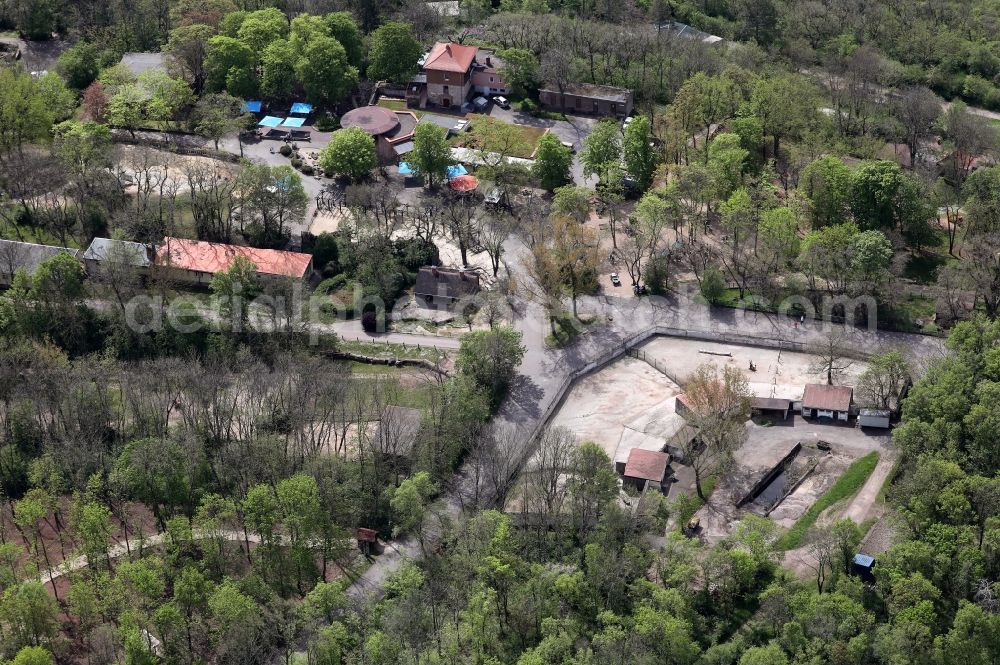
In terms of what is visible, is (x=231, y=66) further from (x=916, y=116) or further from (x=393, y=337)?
(x=916, y=116)

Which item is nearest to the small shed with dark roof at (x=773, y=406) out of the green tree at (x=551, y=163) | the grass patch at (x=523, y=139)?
the green tree at (x=551, y=163)

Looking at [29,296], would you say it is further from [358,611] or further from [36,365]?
[358,611]

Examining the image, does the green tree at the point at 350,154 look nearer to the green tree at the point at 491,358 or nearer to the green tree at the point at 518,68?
the green tree at the point at 518,68

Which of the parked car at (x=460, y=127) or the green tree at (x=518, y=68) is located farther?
the green tree at (x=518, y=68)

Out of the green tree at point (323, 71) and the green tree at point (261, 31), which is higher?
the green tree at point (261, 31)

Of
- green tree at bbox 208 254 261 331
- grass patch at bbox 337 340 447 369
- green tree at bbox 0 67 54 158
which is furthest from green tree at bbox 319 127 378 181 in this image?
green tree at bbox 0 67 54 158

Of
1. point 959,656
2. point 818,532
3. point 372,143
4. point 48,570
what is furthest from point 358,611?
point 372,143

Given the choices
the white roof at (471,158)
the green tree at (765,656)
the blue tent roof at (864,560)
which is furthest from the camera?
the white roof at (471,158)
